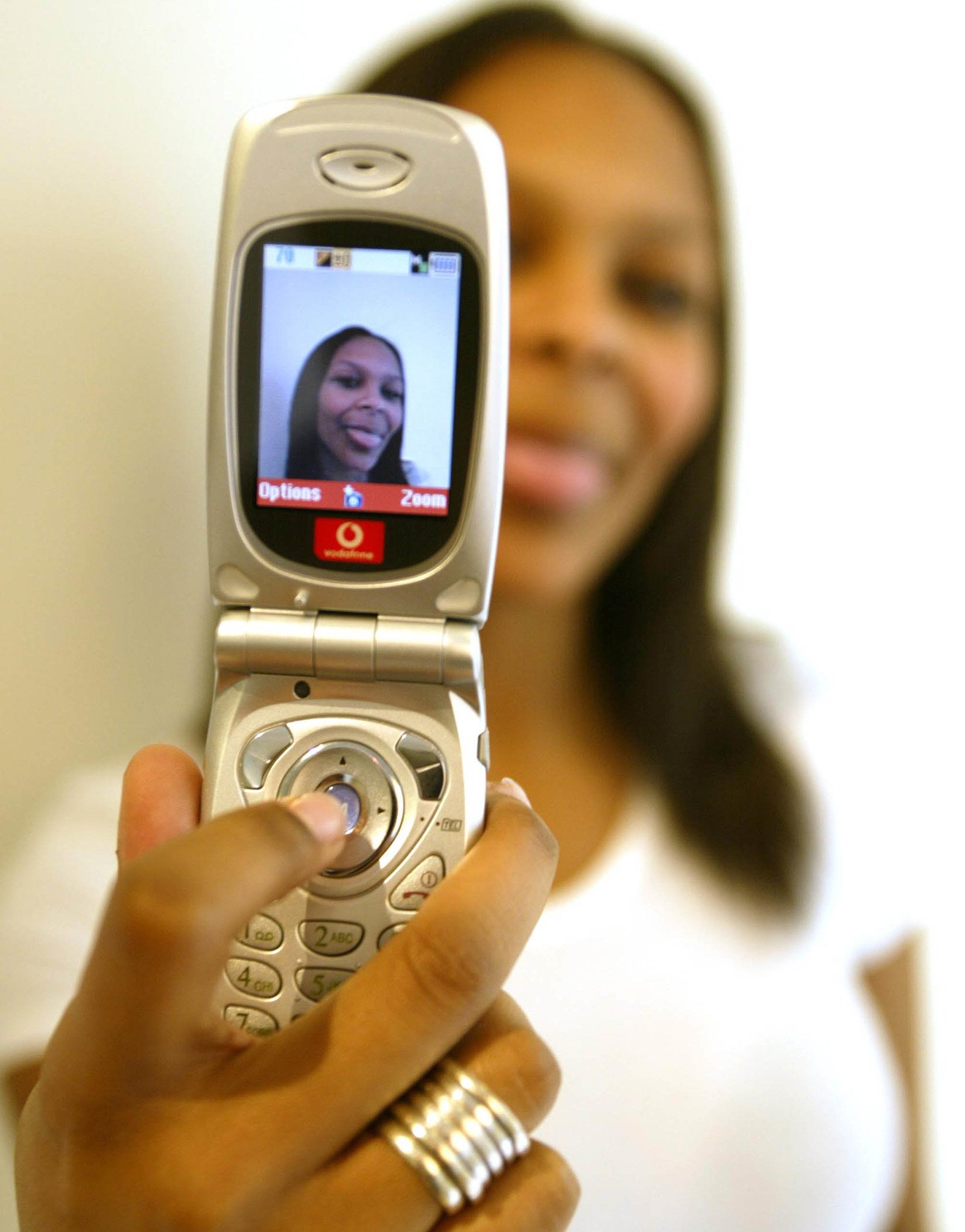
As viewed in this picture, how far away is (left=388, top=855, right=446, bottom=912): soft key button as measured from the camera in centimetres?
43

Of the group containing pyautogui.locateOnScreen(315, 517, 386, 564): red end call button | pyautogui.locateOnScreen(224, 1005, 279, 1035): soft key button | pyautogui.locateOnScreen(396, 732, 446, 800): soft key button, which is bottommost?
pyautogui.locateOnScreen(224, 1005, 279, 1035): soft key button

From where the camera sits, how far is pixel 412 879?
1.42 feet

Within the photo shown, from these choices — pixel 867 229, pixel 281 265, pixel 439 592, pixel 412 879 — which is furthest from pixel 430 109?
pixel 867 229

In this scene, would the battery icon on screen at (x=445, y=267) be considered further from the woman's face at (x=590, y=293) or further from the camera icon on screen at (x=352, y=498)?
the woman's face at (x=590, y=293)

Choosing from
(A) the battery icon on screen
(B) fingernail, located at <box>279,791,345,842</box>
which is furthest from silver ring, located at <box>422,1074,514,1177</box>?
(A) the battery icon on screen

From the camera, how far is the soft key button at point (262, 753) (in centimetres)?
45

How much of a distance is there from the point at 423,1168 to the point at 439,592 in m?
0.23

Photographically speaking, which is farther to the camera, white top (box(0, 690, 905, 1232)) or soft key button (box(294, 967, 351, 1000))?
white top (box(0, 690, 905, 1232))

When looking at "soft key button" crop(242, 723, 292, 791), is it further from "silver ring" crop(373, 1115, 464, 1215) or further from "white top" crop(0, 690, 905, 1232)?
"white top" crop(0, 690, 905, 1232)

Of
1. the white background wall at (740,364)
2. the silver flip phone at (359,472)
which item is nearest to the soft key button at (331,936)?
the silver flip phone at (359,472)

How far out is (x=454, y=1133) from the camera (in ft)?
1.21

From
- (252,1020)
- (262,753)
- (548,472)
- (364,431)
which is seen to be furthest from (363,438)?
(548,472)

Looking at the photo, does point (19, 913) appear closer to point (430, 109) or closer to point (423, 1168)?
point (423, 1168)

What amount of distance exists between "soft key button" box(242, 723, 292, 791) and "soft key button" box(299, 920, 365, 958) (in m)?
0.06
